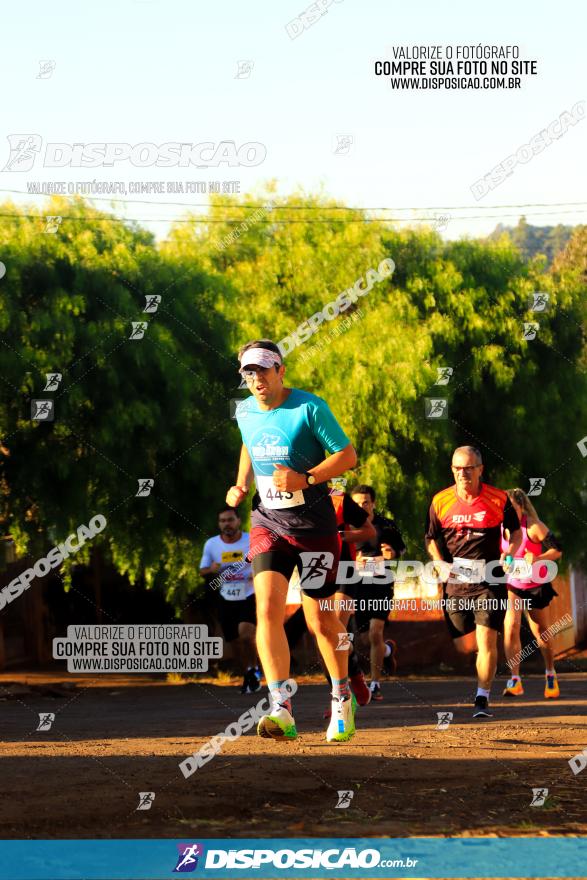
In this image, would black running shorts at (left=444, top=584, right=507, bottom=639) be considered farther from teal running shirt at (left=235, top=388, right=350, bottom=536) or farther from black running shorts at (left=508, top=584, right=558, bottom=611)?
teal running shirt at (left=235, top=388, right=350, bottom=536)

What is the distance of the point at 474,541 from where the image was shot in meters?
11.7

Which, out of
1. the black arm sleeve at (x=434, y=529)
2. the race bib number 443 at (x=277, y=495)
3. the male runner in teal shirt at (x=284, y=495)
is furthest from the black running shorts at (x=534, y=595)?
the race bib number 443 at (x=277, y=495)

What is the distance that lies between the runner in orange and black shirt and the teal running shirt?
349cm

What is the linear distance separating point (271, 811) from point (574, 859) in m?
1.75

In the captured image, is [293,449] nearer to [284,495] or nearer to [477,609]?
[284,495]

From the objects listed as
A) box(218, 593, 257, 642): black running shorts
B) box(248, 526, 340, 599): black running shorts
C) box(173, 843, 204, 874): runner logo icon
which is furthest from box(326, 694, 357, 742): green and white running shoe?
box(218, 593, 257, 642): black running shorts

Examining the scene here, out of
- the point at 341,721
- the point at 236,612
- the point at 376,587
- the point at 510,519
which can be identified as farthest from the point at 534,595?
the point at 341,721

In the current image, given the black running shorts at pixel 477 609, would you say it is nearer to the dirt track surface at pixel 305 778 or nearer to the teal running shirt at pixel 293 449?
the dirt track surface at pixel 305 778

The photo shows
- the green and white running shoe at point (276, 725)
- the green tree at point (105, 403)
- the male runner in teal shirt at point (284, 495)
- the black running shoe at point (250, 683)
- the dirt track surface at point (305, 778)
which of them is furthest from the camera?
the green tree at point (105, 403)

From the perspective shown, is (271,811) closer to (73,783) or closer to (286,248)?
(73,783)

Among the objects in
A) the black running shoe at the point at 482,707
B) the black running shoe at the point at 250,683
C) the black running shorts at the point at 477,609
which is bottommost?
the black running shoe at the point at 482,707

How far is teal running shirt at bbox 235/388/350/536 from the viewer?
8.09 m

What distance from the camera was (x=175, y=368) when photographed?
2120cm

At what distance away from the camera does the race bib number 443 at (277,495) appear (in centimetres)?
819
